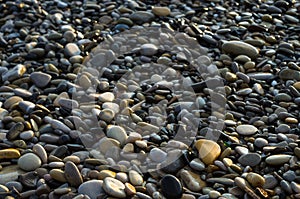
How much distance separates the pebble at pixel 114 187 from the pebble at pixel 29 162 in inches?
11.4

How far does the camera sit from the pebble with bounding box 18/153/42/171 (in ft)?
6.36

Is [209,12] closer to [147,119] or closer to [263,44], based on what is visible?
[263,44]

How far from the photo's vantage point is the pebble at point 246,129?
210 cm

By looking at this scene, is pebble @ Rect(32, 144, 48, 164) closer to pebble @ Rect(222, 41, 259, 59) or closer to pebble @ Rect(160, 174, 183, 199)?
pebble @ Rect(160, 174, 183, 199)

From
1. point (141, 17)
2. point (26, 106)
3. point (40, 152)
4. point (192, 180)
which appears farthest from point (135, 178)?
point (141, 17)

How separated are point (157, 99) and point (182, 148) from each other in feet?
1.12

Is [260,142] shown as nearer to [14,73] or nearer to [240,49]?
[240,49]

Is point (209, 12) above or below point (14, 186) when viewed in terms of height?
above

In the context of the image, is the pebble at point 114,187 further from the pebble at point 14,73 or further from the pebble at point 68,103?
the pebble at point 14,73

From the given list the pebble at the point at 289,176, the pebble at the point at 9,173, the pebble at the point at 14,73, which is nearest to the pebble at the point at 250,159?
the pebble at the point at 289,176

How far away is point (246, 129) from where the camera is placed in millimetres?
2109

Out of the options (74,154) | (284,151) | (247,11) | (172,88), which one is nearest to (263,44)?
(247,11)

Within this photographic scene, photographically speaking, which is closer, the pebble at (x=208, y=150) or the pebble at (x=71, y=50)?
the pebble at (x=208, y=150)

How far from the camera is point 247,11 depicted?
2.96 meters
